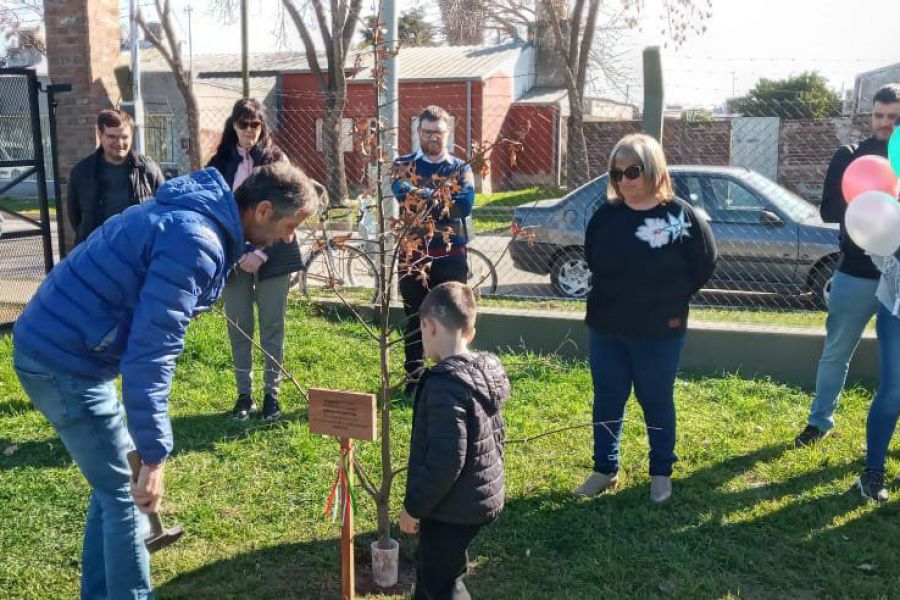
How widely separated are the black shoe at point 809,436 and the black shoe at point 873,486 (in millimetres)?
565

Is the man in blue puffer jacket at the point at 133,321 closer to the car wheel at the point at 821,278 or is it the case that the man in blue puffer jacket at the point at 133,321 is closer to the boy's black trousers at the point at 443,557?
the boy's black trousers at the point at 443,557

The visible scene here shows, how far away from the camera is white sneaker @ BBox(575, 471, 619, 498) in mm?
4152

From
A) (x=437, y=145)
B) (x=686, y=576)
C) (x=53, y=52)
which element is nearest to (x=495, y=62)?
(x=53, y=52)

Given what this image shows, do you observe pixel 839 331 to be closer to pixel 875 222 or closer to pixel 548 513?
pixel 875 222

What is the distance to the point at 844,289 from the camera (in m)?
4.46

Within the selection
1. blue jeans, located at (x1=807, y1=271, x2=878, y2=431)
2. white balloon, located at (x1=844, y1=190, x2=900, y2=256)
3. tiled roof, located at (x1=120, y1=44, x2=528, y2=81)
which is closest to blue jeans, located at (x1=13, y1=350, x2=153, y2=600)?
white balloon, located at (x1=844, y1=190, x2=900, y2=256)

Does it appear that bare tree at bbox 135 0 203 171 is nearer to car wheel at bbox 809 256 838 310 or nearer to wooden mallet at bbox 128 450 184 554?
car wheel at bbox 809 256 838 310

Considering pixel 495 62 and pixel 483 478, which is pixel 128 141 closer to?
pixel 483 478

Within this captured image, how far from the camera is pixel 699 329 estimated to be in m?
6.13

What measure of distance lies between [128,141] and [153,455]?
121 inches

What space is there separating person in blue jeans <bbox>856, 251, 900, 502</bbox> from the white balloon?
165mm

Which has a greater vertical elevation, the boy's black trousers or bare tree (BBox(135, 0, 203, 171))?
bare tree (BBox(135, 0, 203, 171))

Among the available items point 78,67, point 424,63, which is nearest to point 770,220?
point 78,67

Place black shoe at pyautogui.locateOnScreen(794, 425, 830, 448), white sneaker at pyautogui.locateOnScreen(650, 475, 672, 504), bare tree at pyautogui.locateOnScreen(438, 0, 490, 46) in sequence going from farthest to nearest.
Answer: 1. bare tree at pyautogui.locateOnScreen(438, 0, 490, 46)
2. black shoe at pyautogui.locateOnScreen(794, 425, 830, 448)
3. white sneaker at pyautogui.locateOnScreen(650, 475, 672, 504)
